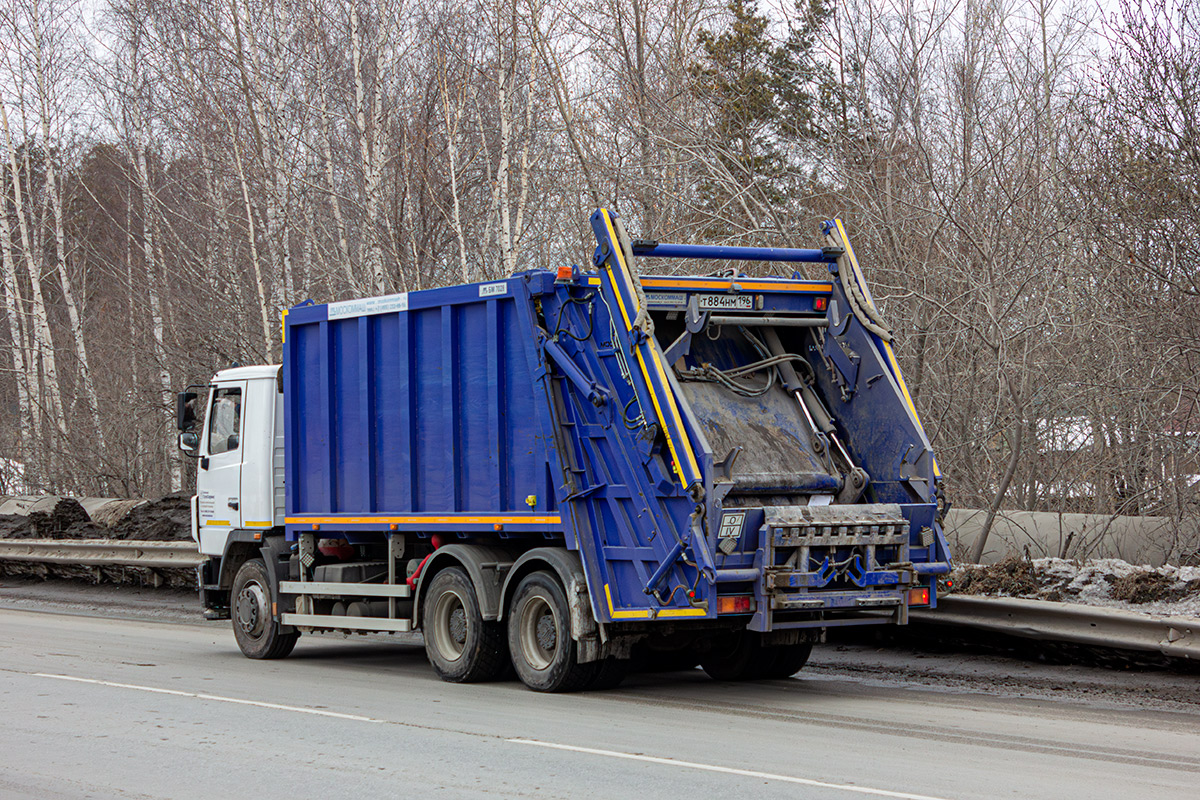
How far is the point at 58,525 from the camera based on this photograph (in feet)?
72.2

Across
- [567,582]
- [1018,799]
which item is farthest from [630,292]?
[1018,799]

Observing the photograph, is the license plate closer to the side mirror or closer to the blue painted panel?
the blue painted panel

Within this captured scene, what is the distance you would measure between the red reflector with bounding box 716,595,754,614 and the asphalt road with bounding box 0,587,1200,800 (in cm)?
70

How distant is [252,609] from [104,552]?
743 centimetres

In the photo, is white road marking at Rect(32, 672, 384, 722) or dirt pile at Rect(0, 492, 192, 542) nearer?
white road marking at Rect(32, 672, 384, 722)

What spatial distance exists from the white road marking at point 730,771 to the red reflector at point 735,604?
161 cm

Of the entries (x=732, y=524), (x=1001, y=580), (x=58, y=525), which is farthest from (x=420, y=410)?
(x=58, y=525)

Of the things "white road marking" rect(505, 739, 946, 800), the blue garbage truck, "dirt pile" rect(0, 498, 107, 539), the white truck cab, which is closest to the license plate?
the blue garbage truck

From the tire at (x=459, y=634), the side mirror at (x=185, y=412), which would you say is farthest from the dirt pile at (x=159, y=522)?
the tire at (x=459, y=634)

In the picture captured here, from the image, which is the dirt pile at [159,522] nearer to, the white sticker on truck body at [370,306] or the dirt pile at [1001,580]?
the white sticker on truck body at [370,306]

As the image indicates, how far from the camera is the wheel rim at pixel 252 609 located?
12805 mm

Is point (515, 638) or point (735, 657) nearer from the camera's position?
point (515, 638)

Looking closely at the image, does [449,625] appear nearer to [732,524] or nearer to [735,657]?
[735,657]

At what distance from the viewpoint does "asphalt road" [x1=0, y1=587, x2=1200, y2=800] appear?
6.69 m
